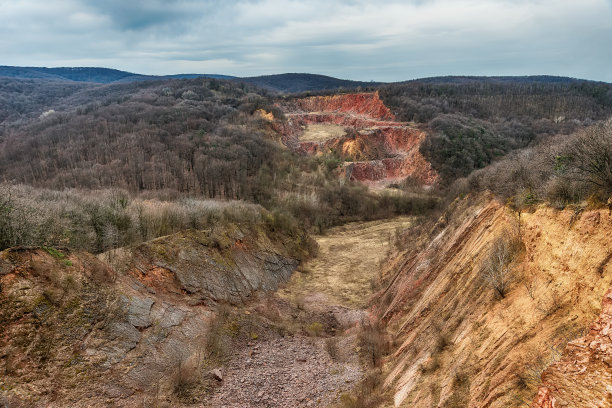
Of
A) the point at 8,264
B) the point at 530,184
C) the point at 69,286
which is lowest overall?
the point at 69,286

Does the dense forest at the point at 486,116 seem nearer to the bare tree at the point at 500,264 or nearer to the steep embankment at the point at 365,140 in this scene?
the steep embankment at the point at 365,140

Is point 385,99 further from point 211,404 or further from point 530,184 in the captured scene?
point 211,404

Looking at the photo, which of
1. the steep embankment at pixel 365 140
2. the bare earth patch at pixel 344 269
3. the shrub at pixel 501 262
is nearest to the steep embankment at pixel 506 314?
the shrub at pixel 501 262

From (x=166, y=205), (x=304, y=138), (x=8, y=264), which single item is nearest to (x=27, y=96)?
(x=304, y=138)

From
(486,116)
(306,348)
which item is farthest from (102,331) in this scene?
(486,116)

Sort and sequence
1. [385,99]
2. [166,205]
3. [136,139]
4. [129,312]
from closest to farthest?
[129,312] < [166,205] < [136,139] < [385,99]
